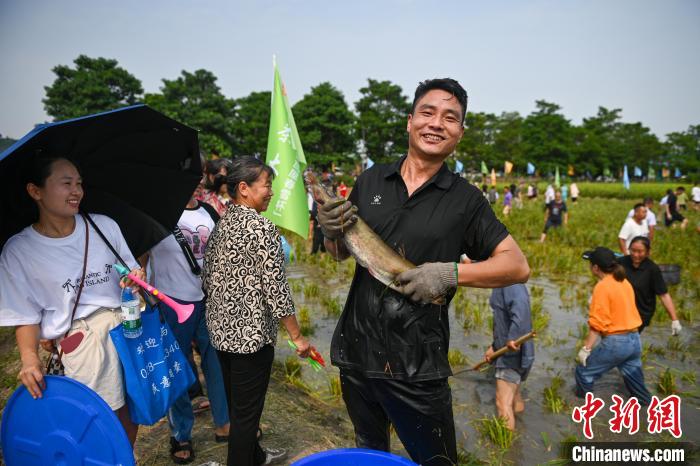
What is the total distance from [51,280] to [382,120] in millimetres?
50080

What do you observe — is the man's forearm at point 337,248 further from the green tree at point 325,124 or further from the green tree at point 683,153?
the green tree at point 683,153

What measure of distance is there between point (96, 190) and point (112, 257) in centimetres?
52

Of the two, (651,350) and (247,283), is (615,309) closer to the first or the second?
(651,350)

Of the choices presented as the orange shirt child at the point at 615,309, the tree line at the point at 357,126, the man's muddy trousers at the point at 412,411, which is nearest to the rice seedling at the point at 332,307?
the orange shirt child at the point at 615,309

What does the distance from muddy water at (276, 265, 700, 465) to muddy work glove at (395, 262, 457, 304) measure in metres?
2.59

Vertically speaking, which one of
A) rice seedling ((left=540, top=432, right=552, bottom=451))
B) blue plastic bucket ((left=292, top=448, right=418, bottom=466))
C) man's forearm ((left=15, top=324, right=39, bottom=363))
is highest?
man's forearm ((left=15, top=324, right=39, bottom=363))

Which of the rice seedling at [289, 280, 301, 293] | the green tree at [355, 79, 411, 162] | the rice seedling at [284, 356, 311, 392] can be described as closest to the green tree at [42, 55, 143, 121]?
the green tree at [355, 79, 411, 162]

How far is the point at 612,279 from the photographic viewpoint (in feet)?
14.4

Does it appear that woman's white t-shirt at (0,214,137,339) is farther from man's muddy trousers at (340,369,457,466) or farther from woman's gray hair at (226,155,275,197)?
man's muddy trousers at (340,369,457,466)

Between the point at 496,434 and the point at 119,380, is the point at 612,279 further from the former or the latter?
the point at 119,380

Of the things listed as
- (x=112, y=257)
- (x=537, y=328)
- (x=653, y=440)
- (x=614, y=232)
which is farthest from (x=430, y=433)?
(x=614, y=232)

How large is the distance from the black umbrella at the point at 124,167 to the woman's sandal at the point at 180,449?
1.51 meters

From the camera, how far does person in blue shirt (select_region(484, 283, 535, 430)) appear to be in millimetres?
3916

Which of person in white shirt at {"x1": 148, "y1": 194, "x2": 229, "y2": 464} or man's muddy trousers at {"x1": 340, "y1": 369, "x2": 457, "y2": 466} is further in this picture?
person in white shirt at {"x1": 148, "y1": 194, "x2": 229, "y2": 464}
